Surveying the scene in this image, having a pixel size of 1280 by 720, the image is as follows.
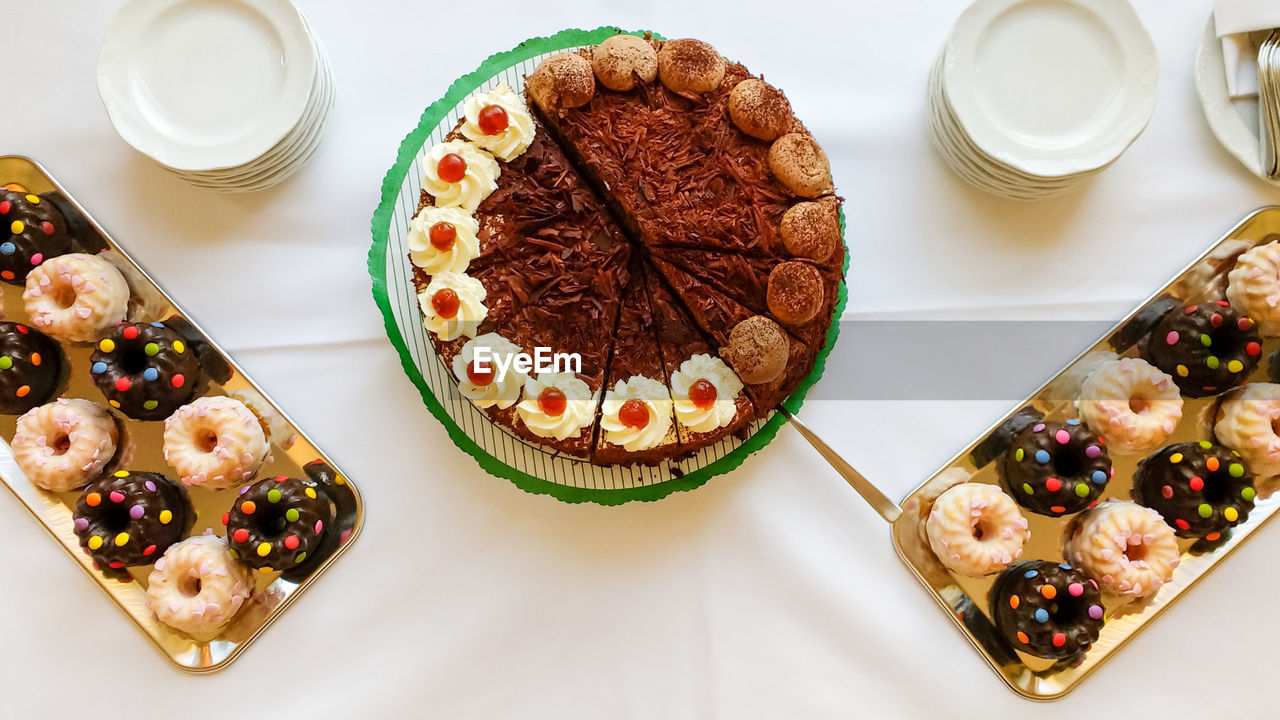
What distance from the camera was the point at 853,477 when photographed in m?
3.17

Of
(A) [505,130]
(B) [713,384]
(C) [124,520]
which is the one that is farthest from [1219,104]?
(C) [124,520]

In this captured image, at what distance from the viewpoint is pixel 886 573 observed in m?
3.33

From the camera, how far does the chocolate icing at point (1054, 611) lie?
9.87ft

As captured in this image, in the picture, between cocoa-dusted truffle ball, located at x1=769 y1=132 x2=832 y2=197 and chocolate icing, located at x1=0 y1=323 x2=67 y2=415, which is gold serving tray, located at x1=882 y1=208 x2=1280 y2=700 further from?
chocolate icing, located at x1=0 y1=323 x2=67 y2=415

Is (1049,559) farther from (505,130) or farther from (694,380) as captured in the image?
(505,130)

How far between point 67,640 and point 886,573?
342cm

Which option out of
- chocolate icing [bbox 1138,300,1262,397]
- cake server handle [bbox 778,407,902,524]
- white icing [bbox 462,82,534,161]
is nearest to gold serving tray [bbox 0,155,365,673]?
white icing [bbox 462,82,534,161]

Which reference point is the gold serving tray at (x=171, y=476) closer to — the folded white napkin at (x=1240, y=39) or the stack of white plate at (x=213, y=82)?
the stack of white plate at (x=213, y=82)

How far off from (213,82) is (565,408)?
1.97 meters

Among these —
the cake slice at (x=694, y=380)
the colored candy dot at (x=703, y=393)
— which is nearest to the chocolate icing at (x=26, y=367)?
the cake slice at (x=694, y=380)

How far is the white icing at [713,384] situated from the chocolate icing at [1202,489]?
185 centimetres

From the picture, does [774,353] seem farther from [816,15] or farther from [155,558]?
[155,558]

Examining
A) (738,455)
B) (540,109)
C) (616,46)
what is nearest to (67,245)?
(540,109)

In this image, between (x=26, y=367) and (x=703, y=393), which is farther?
(x=26, y=367)
